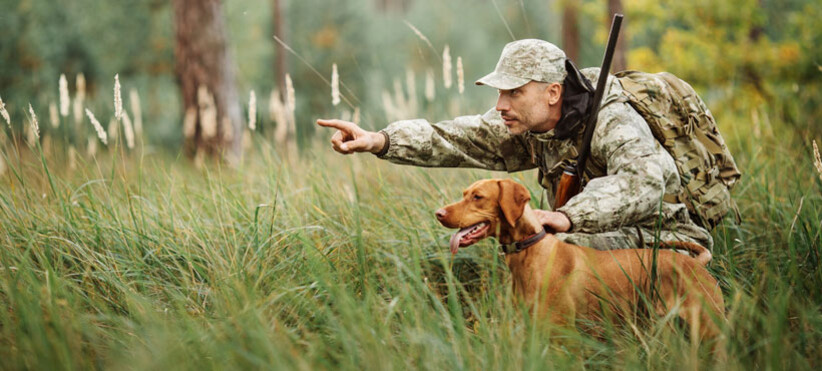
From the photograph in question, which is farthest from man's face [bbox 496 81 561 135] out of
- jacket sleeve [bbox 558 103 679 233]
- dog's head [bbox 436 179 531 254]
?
dog's head [bbox 436 179 531 254]

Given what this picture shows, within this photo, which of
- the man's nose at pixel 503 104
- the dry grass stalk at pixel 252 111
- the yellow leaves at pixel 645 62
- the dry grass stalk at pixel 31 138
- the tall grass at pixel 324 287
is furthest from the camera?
the yellow leaves at pixel 645 62

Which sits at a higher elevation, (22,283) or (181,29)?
(181,29)

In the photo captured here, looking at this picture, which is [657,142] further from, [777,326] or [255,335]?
[255,335]

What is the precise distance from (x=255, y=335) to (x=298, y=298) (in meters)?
0.64

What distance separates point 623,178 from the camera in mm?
2928

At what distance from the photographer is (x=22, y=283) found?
9.94 ft

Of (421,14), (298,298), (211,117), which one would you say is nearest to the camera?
(298,298)

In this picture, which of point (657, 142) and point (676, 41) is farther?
point (676, 41)

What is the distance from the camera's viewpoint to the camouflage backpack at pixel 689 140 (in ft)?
10.6

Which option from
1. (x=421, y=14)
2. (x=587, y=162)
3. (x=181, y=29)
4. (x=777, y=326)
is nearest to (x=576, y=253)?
(x=587, y=162)

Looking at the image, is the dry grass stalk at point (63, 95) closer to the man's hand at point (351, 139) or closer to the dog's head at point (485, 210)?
the man's hand at point (351, 139)

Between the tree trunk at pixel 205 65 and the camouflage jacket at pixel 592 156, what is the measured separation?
4.73 meters

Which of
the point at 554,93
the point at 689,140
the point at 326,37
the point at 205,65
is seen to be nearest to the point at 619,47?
the point at 205,65

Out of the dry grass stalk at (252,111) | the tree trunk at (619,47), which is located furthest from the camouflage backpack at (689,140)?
the tree trunk at (619,47)
